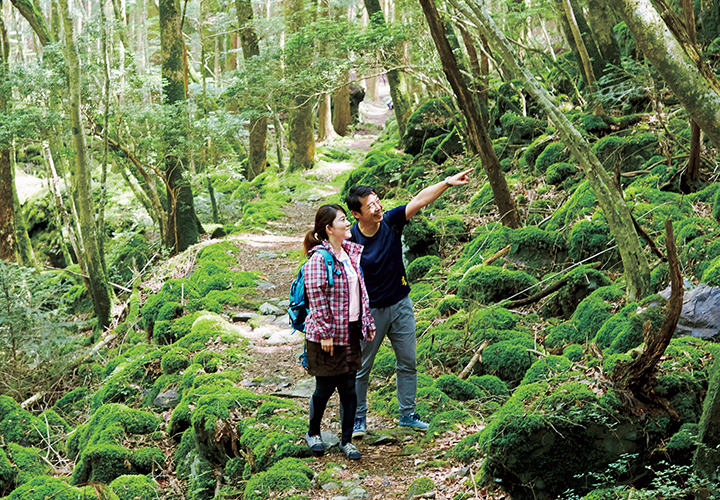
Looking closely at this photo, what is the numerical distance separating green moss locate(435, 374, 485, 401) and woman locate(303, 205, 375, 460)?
1.34 meters

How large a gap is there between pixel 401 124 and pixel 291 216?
3.96 meters

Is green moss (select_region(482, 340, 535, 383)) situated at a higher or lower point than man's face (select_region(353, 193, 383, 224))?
lower

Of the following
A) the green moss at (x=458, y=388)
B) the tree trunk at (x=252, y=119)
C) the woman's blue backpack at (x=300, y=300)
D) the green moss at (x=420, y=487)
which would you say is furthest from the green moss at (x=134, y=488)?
the tree trunk at (x=252, y=119)

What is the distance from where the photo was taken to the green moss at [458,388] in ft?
17.4

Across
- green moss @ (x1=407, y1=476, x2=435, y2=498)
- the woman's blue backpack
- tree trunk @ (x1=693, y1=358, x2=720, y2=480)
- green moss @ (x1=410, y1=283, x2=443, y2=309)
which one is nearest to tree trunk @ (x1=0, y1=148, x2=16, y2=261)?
green moss @ (x1=410, y1=283, x2=443, y2=309)

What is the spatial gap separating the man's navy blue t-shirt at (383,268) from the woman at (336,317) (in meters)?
0.19

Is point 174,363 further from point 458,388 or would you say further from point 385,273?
point 385,273

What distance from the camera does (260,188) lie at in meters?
18.1

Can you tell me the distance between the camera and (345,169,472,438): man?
4.49 meters

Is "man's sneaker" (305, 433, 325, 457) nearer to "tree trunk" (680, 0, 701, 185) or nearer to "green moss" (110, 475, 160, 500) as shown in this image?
"green moss" (110, 475, 160, 500)

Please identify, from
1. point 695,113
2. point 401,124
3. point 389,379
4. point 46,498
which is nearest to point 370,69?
point 401,124

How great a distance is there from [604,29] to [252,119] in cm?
1165

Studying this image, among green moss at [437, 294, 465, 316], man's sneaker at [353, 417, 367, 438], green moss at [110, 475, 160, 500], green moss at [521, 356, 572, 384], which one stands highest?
green moss at [437, 294, 465, 316]

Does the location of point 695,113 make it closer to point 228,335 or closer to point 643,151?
point 643,151
